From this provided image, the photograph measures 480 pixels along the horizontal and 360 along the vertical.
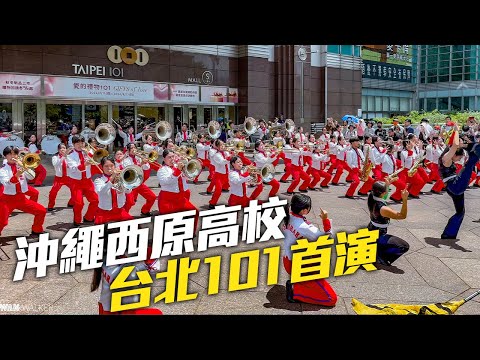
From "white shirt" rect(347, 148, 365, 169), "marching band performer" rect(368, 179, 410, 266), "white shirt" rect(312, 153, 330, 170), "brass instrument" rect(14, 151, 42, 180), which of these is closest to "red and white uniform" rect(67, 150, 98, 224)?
"brass instrument" rect(14, 151, 42, 180)

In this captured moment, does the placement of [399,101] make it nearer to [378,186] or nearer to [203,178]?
[203,178]

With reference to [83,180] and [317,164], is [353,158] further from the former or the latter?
[83,180]

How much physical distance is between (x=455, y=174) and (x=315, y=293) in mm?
3857

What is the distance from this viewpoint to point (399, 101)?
Answer: 38.5m

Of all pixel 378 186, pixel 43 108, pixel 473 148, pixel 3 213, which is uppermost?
pixel 43 108

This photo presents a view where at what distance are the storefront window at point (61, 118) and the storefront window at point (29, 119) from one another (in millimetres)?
506

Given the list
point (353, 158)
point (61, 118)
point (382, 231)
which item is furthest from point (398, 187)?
point (61, 118)

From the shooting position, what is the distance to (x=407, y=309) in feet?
14.9

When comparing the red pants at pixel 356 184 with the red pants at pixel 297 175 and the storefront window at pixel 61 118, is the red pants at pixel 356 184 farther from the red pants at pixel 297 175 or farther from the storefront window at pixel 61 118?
the storefront window at pixel 61 118

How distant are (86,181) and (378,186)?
17.5ft

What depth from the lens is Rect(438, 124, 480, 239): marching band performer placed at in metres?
6.98

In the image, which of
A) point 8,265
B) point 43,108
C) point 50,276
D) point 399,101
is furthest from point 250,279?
point 399,101

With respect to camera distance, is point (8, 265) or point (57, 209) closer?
point (8, 265)

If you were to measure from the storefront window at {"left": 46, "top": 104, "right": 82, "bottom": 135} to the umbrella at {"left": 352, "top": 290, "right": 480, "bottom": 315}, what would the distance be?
55.0 feet
